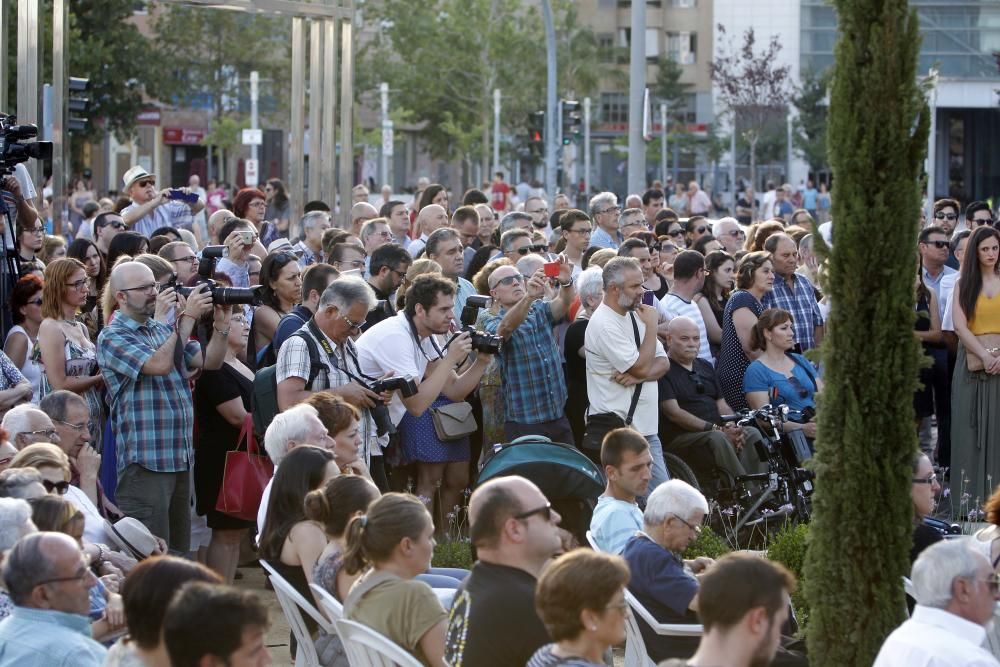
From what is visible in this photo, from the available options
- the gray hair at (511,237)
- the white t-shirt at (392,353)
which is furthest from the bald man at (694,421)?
the white t-shirt at (392,353)

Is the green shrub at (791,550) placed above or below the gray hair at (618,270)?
below

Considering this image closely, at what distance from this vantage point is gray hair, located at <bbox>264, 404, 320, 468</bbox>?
23.0ft

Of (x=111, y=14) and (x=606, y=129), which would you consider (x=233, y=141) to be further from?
(x=606, y=129)

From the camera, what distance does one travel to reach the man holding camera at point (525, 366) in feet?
32.3

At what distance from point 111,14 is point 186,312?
35.8m

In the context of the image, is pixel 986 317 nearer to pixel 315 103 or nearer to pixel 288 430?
pixel 288 430

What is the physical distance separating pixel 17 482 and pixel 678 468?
4874 mm

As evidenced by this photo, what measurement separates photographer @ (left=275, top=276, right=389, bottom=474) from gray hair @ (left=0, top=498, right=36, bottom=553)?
2659 mm

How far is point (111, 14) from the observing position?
138ft

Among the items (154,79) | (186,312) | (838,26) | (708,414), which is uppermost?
(154,79)

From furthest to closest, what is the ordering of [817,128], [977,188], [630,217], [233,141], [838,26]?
[977,188] < [817,128] < [233,141] < [630,217] < [838,26]

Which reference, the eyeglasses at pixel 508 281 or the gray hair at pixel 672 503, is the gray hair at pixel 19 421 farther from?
the eyeglasses at pixel 508 281

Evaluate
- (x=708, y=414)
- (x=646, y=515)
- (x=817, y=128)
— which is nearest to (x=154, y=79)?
Result: (x=817, y=128)

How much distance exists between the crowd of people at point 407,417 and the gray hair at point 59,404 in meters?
0.02
